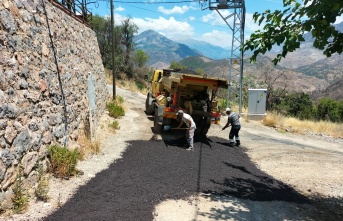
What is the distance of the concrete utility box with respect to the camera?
757 inches

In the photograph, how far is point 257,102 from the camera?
19.2 metres

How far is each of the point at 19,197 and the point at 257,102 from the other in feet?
54.8

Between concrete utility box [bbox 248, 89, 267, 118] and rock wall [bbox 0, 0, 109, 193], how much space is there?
498 inches

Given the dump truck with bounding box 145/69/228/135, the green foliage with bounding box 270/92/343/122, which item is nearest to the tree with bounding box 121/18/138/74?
the green foliage with bounding box 270/92/343/122

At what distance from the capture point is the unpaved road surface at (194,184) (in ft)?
18.3

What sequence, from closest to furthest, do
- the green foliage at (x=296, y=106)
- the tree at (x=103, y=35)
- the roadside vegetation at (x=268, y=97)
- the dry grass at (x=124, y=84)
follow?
the roadside vegetation at (x=268, y=97)
the green foliage at (x=296, y=106)
the dry grass at (x=124, y=84)
the tree at (x=103, y=35)

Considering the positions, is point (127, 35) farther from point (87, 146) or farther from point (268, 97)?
point (87, 146)

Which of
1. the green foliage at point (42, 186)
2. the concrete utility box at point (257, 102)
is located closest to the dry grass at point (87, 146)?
the green foliage at point (42, 186)

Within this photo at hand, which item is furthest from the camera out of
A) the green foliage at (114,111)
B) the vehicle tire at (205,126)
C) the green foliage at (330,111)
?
the green foliage at (330,111)

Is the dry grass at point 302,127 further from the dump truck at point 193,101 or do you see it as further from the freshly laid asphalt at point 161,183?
the freshly laid asphalt at point 161,183

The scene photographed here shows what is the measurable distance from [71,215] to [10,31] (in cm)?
366

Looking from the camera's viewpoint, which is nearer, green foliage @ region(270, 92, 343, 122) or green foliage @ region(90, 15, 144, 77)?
green foliage @ region(270, 92, 343, 122)

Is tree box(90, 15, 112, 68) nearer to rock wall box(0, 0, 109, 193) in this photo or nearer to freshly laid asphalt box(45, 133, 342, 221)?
rock wall box(0, 0, 109, 193)

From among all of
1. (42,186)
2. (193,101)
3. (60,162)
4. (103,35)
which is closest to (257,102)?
(193,101)
